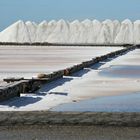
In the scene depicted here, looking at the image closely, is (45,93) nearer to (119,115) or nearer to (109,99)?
(109,99)

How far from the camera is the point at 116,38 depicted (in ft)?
481

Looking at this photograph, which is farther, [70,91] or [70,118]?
[70,91]

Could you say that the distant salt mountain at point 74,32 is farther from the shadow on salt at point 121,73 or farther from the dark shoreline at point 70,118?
the dark shoreline at point 70,118

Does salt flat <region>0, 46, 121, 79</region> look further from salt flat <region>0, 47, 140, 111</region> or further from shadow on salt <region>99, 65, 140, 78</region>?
salt flat <region>0, 47, 140, 111</region>

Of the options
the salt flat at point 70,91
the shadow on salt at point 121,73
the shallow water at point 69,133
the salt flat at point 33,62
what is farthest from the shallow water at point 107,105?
the shadow on salt at point 121,73

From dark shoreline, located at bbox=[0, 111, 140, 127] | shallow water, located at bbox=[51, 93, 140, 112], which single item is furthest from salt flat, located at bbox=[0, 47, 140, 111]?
dark shoreline, located at bbox=[0, 111, 140, 127]

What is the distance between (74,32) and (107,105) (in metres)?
135

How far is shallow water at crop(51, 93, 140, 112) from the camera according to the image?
9953 millimetres

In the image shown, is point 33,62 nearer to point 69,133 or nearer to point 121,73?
point 121,73

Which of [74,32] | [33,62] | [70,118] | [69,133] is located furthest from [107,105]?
[74,32]

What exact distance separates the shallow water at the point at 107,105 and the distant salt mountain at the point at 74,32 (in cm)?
12542

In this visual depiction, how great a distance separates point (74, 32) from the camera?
475 ft

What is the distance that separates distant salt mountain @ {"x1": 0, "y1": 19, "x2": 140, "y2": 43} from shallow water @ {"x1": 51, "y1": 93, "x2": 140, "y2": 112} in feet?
411

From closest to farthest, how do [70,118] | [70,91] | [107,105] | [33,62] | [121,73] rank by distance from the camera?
[70,118]
[107,105]
[70,91]
[121,73]
[33,62]
